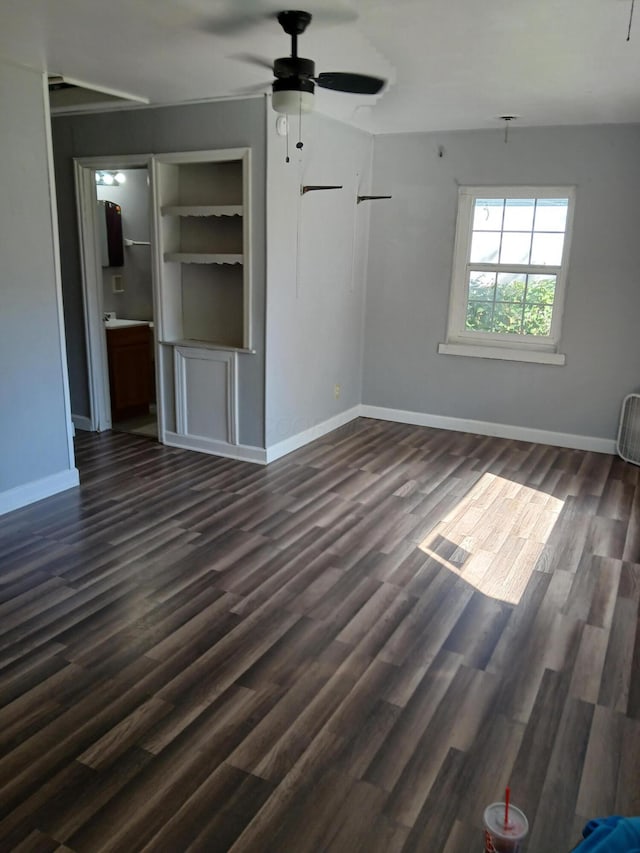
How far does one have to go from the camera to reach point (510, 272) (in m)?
5.48

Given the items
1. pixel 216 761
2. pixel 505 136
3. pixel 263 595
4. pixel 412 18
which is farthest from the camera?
pixel 505 136

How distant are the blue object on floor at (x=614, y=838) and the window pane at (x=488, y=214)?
4980mm

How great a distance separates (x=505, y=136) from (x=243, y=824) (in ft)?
16.8

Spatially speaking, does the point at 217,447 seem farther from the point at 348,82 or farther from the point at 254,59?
the point at 348,82

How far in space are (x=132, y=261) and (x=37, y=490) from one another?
3.17 m

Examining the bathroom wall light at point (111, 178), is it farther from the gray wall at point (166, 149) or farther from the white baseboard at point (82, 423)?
the white baseboard at point (82, 423)

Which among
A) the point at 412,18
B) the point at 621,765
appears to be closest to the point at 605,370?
the point at 412,18

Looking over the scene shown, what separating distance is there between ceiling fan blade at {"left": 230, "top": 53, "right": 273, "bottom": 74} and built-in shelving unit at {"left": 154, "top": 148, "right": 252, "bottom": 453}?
44.3 inches

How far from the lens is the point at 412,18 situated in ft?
8.99

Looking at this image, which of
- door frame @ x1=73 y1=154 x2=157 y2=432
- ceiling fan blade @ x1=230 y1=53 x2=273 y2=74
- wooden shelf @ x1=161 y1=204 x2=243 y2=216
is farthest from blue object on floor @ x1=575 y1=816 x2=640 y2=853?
door frame @ x1=73 y1=154 x2=157 y2=432

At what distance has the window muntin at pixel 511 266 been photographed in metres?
5.27

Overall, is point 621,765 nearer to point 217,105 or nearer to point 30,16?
point 30,16

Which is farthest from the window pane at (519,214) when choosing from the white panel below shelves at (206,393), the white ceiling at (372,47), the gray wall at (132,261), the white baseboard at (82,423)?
the white baseboard at (82,423)

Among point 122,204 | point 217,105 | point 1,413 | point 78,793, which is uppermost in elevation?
point 217,105
